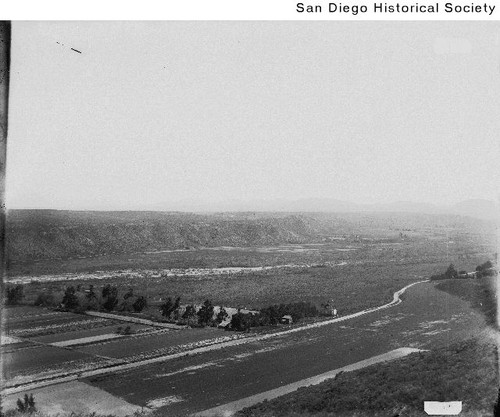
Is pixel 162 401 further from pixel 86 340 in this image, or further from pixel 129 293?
pixel 129 293

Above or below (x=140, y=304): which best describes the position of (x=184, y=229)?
above

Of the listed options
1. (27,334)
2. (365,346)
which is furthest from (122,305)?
(365,346)

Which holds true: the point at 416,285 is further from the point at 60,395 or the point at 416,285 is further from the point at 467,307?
the point at 60,395

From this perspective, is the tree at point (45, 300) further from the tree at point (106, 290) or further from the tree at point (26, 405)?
the tree at point (26, 405)

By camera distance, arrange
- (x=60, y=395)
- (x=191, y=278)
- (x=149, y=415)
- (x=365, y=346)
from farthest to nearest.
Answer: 1. (x=191, y=278)
2. (x=365, y=346)
3. (x=60, y=395)
4. (x=149, y=415)

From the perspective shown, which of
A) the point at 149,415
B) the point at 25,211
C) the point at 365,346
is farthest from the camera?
the point at 365,346

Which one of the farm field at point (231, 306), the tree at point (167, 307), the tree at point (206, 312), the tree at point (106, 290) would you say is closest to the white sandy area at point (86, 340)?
the farm field at point (231, 306)

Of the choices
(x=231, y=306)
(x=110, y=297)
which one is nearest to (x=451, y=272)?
(x=231, y=306)
